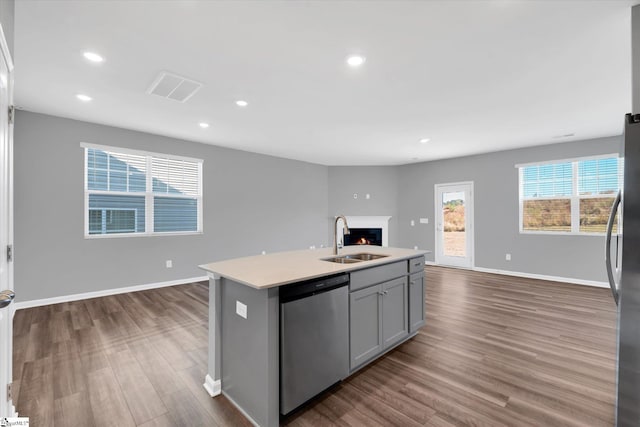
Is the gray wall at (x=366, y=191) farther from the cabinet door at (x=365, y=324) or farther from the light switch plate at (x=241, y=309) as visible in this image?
the light switch plate at (x=241, y=309)

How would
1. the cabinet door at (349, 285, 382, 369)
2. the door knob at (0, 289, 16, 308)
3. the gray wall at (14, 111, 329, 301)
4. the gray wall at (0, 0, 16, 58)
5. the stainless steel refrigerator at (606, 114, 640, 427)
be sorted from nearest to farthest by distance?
the door knob at (0, 289, 16, 308), the stainless steel refrigerator at (606, 114, 640, 427), the gray wall at (0, 0, 16, 58), the cabinet door at (349, 285, 382, 369), the gray wall at (14, 111, 329, 301)

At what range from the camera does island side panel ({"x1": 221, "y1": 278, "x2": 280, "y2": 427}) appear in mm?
1643

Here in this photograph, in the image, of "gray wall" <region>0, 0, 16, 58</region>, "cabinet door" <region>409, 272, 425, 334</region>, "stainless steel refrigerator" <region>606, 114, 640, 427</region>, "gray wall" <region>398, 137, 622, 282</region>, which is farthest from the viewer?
"gray wall" <region>398, 137, 622, 282</region>

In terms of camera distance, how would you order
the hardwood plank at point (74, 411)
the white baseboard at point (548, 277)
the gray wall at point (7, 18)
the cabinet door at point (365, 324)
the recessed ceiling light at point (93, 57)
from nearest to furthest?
1. the gray wall at point (7, 18)
2. the hardwood plank at point (74, 411)
3. the cabinet door at point (365, 324)
4. the recessed ceiling light at point (93, 57)
5. the white baseboard at point (548, 277)

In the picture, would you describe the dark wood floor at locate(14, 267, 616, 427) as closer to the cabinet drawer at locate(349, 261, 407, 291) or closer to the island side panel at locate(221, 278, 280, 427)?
the island side panel at locate(221, 278, 280, 427)

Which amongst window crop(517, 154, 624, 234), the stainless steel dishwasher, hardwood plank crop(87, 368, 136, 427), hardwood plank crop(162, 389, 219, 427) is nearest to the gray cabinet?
the stainless steel dishwasher

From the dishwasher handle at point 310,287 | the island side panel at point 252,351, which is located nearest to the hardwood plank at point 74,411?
the island side panel at point 252,351

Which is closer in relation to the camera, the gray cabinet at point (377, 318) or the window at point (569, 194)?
the gray cabinet at point (377, 318)

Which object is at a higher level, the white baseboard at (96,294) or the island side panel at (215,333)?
the island side panel at (215,333)

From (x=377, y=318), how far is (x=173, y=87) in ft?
10.2

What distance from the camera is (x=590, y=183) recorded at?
5.09 metres

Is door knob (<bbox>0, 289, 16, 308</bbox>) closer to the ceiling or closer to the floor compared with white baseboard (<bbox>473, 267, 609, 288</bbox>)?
closer to the ceiling

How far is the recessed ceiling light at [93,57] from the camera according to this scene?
2.42 meters

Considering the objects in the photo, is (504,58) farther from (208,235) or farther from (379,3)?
(208,235)
